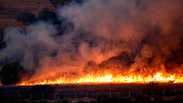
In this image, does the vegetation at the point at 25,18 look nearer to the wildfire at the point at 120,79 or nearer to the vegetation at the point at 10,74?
the vegetation at the point at 10,74

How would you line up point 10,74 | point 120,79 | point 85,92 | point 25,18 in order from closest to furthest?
1. point 85,92
2. point 120,79
3. point 10,74
4. point 25,18

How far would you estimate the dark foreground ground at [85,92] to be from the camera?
3600 centimetres

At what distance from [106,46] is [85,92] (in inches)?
461

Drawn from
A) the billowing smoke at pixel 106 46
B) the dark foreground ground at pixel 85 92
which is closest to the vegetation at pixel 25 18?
the billowing smoke at pixel 106 46

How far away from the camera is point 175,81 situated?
40906 mm

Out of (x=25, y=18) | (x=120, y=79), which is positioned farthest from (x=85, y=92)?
(x=25, y=18)

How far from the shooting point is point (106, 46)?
156ft

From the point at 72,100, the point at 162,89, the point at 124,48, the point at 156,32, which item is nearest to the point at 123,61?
the point at 124,48

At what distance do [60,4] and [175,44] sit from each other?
40.6 meters

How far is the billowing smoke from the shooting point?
1806 inches

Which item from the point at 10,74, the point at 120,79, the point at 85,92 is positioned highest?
the point at 10,74

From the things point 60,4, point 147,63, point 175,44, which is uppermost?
point 60,4

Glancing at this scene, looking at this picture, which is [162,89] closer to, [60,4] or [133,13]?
[133,13]

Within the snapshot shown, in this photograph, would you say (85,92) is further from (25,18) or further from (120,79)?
(25,18)
